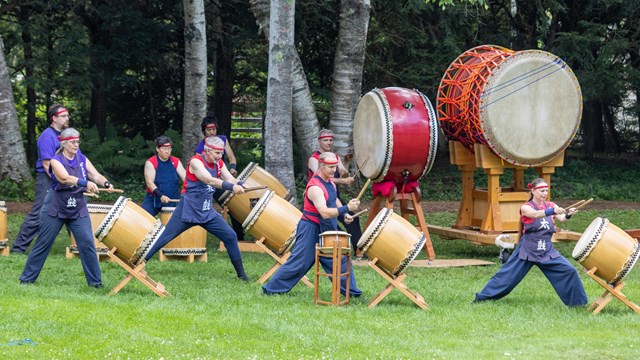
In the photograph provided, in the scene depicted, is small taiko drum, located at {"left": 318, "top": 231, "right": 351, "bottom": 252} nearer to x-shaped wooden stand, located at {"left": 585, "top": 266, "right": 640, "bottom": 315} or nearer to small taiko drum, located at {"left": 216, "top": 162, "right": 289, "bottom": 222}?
x-shaped wooden stand, located at {"left": 585, "top": 266, "right": 640, "bottom": 315}

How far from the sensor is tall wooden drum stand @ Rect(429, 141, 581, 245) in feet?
47.1

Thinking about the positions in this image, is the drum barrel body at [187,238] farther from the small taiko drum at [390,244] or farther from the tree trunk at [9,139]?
the tree trunk at [9,139]

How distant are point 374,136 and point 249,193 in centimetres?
179

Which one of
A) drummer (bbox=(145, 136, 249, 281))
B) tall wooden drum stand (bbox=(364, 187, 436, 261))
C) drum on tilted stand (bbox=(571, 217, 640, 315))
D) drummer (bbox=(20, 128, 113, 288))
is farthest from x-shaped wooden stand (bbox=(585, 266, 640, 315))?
drummer (bbox=(20, 128, 113, 288))

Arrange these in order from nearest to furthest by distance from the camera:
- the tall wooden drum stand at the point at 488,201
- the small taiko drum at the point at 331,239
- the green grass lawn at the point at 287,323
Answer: the green grass lawn at the point at 287,323
the small taiko drum at the point at 331,239
the tall wooden drum stand at the point at 488,201

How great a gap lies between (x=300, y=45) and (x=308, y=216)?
13367 millimetres

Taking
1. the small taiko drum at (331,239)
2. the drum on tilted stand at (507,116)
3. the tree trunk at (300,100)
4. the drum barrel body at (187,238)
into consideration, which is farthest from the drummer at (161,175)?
the tree trunk at (300,100)

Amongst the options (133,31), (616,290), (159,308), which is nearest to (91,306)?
(159,308)

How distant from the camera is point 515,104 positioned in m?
14.3

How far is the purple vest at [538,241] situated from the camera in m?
10.5

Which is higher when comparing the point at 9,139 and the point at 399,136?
the point at 399,136

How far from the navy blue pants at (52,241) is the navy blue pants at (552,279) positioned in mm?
4025

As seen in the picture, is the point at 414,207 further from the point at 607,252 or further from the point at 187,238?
the point at 607,252

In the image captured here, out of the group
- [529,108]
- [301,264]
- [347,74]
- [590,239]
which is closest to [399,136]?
[529,108]
